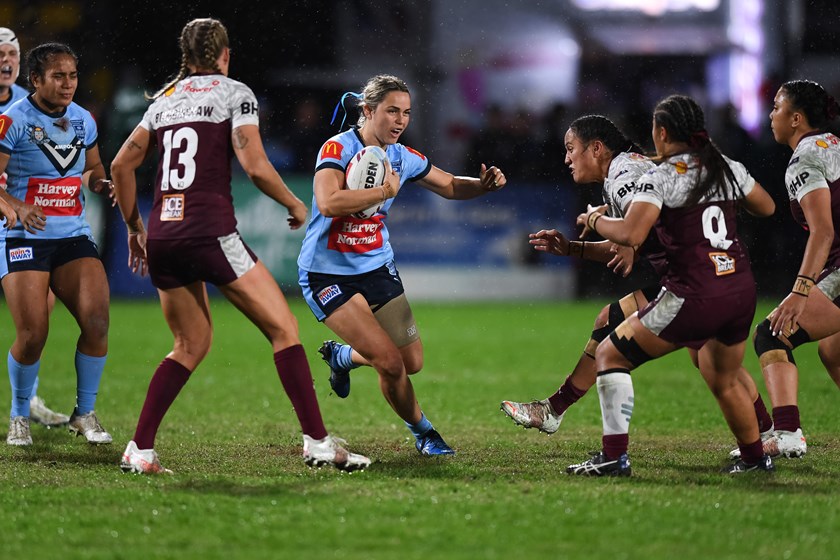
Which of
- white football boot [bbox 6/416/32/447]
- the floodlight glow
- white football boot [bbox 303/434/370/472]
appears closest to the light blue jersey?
white football boot [bbox 6/416/32/447]

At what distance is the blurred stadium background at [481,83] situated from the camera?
17.2 metres

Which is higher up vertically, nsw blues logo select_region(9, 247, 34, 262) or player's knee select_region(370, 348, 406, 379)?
nsw blues logo select_region(9, 247, 34, 262)

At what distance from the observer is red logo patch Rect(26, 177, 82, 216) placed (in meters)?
7.08

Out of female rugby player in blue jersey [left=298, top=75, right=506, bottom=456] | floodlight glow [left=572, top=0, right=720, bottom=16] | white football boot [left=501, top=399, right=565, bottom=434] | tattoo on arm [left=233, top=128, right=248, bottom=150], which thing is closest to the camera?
tattoo on arm [left=233, top=128, right=248, bottom=150]

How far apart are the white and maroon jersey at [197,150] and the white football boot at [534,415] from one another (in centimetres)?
204

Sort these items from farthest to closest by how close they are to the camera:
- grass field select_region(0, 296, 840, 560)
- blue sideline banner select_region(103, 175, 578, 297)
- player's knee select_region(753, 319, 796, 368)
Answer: blue sideline banner select_region(103, 175, 578, 297) < player's knee select_region(753, 319, 796, 368) < grass field select_region(0, 296, 840, 560)

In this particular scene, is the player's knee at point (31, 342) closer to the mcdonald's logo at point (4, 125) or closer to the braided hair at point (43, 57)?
the mcdonald's logo at point (4, 125)

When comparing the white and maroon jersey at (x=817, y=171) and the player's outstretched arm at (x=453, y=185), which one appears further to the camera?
the player's outstretched arm at (x=453, y=185)

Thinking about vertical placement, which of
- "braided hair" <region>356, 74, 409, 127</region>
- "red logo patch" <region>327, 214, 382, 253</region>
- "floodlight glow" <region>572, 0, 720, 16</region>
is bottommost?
"red logo patch" <region>327, 214, 382, 253</region>

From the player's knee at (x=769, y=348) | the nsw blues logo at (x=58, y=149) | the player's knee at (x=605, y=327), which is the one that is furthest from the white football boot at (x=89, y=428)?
the player's knee at (x=769, y=348)

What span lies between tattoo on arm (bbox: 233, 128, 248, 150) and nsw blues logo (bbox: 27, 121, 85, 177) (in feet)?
6.23

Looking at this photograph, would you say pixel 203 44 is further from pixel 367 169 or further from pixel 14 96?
pixel 14 96

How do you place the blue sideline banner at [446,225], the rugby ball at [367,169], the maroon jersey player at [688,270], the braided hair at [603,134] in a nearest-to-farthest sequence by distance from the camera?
the maroon jersey player at [688,270] → the rugby ball at [367,169] → the braided hair at [603,134] → the blue sideline banner at [446,225]

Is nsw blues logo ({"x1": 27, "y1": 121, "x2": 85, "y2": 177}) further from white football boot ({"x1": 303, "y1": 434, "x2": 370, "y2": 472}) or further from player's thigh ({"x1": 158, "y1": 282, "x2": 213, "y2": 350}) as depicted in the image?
white football boot ({"x1": 303, "y1": 434, "x2": 370, "y2": 472})
